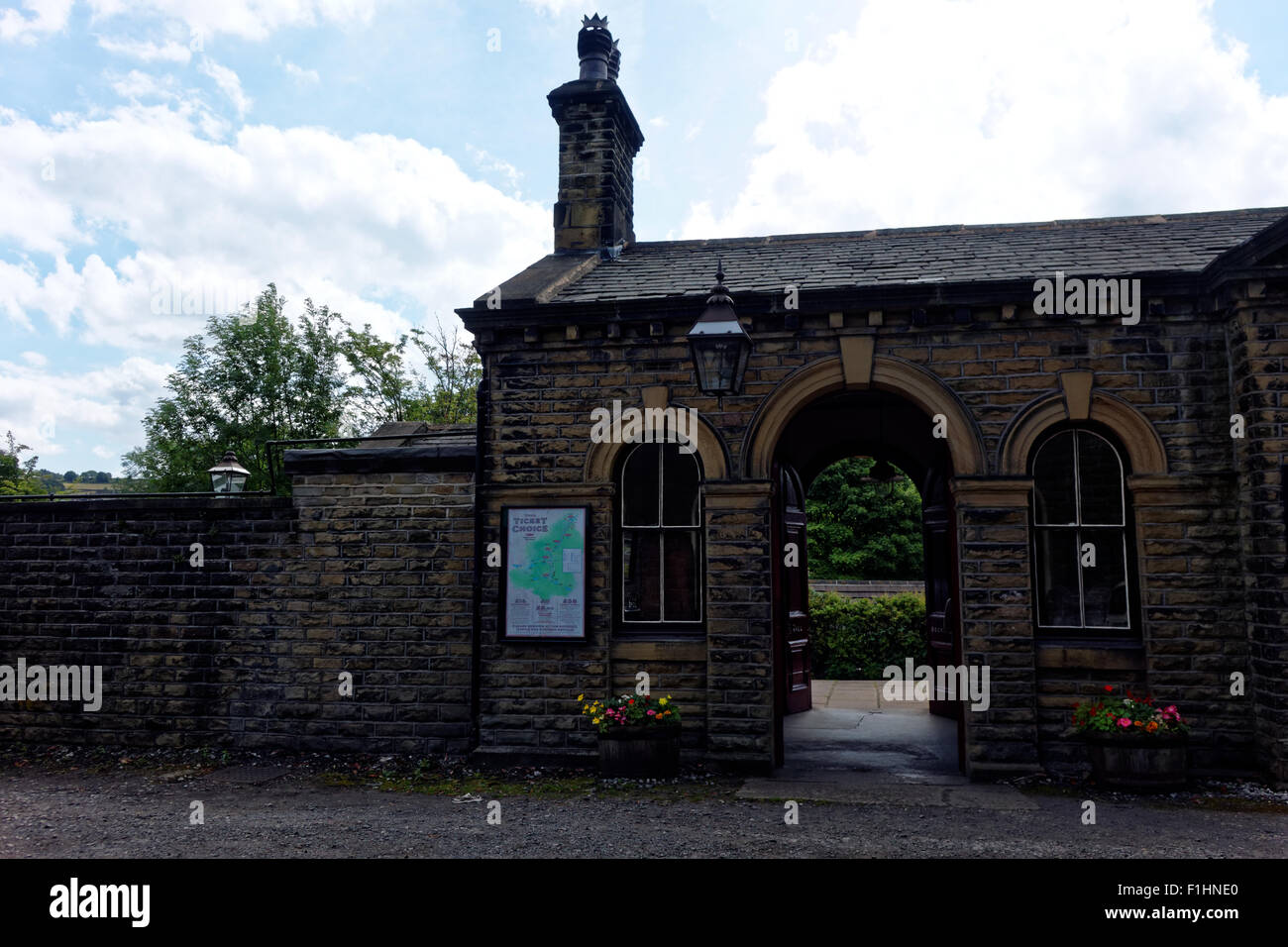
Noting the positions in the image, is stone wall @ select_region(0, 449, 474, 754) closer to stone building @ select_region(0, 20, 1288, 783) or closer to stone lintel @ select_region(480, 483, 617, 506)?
stone building @ select_region(0, 20, 1288, 783)

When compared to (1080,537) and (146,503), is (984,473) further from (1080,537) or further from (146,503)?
(146,503)

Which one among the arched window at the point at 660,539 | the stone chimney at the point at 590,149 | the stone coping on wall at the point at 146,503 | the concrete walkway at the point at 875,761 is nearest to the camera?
the concrete walkway at the point at 875,761

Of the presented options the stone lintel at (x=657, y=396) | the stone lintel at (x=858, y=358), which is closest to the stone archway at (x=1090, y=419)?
the stone lintel at (x=858, y=358)

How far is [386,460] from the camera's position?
8.71 meters

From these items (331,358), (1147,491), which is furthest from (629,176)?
(331,358)

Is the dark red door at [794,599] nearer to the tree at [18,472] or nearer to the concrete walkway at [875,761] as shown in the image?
the concrete walkway at [875,761]

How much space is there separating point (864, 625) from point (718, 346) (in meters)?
9.70

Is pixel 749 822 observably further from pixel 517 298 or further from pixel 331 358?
pixel 331 358

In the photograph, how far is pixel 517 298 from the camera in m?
8.31

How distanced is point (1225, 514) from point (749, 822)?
184 inches
